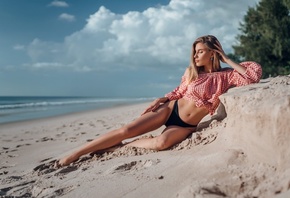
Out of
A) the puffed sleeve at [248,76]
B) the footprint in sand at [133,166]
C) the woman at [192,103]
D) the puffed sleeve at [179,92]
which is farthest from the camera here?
the puffed sleeve at [179,92]

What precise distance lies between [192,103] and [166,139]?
66 centimetres

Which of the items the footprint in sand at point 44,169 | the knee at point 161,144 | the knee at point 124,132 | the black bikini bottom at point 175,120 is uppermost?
the black bikini bottom at point 175,120

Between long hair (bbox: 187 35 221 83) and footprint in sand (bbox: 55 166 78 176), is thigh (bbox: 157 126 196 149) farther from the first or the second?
footprint in sand (bbox: 55 166 78 176)

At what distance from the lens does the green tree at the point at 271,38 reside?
20812 millimetres

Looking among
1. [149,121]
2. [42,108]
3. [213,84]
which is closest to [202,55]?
[213,84]

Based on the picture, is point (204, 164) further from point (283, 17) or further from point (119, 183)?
point (283, 17)

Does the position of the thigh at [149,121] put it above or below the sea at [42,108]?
above

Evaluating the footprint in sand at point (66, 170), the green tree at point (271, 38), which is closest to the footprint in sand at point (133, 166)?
the footprint in sand at point (66, 170)

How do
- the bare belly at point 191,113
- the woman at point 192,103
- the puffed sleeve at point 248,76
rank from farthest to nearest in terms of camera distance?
the bare belly at point 191,113 → the woman at point 192,103 → the puffed sleeve at point 248,76

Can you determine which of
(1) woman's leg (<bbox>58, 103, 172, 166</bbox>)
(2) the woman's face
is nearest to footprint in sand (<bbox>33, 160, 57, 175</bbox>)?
(1) woman's leg (<bbox>58, 103, 172, 166</bbox>)

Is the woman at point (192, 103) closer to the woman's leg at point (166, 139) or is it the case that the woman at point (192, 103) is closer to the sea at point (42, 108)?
the woman's leg at point (166, 139)

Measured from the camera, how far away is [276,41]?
2098 cm

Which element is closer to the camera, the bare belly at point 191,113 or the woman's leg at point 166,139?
the woman's leg at point 166,139

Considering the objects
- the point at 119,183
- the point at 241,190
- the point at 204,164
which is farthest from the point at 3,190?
the point at 241,190
